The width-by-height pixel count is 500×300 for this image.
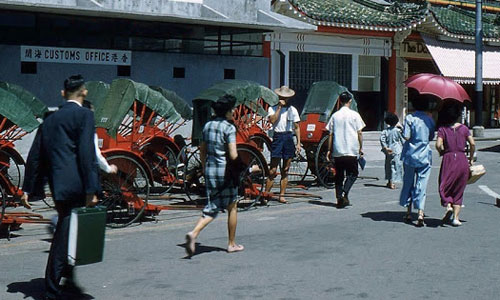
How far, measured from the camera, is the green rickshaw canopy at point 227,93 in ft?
Answer: 40.0

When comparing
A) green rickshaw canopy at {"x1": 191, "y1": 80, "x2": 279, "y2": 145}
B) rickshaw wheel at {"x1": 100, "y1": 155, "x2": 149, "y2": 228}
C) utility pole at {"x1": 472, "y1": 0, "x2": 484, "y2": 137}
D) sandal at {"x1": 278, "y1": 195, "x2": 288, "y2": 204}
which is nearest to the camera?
rickshaw wheel at {"x1": 100, "y1": 155, "x2": 149, "y2": 228}

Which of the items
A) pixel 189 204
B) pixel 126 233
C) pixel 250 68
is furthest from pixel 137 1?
pixel 126 233

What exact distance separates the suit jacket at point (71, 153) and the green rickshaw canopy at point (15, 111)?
3323 millimetres

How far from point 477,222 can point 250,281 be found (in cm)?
458

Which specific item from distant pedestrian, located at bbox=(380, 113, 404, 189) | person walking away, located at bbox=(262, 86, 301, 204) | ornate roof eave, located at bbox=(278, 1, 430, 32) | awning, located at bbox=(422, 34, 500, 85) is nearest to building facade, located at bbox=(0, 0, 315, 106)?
ornate roof eave, located at bbox=(278, 1, 430, 32)

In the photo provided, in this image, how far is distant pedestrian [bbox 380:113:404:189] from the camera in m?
14.5

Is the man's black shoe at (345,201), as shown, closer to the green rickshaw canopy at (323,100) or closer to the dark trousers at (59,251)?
the green rickshaw canopy at (323,100)

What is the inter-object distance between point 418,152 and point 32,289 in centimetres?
539

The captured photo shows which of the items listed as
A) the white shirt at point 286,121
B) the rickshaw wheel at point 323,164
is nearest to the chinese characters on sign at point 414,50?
the rickshaw wheel at point 323,164

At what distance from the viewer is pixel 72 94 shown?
21.8 feet

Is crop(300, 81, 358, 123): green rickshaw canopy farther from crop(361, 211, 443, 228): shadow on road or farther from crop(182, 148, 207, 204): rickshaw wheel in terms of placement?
crop(361, 211, 443, 228): shadow on road

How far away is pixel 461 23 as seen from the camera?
33094 mm

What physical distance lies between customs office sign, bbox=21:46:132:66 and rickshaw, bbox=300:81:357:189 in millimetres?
5365

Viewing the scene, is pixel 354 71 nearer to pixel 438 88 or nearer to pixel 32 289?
pixel 438 88
